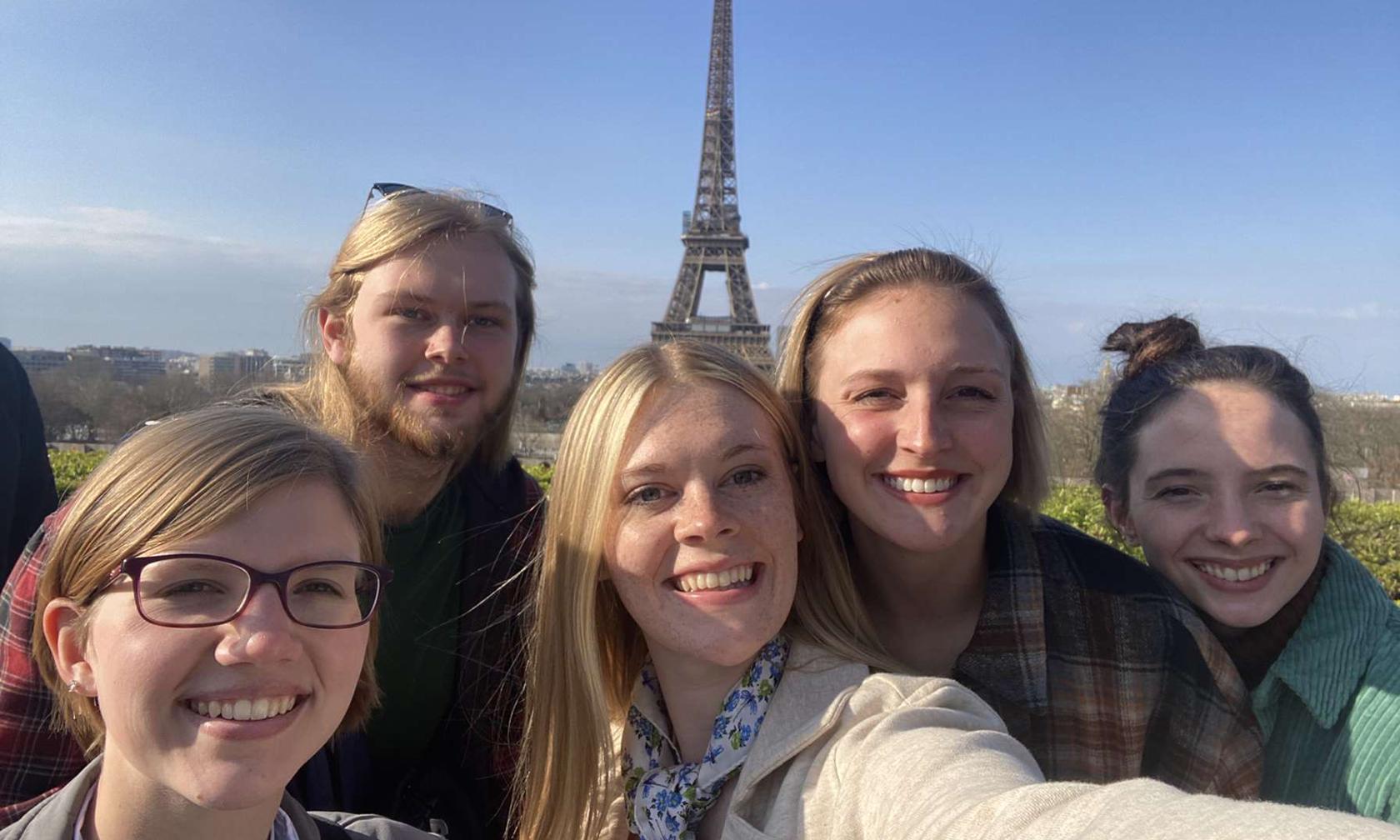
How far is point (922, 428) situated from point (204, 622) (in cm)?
151

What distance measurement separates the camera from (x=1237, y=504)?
7.95 ft

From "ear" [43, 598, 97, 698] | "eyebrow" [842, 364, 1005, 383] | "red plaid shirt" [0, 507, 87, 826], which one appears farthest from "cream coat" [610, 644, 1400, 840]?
"red plaid shirt" [0, 507, 87, 826]

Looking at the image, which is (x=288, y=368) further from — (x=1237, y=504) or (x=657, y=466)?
(x=1237, y=504)

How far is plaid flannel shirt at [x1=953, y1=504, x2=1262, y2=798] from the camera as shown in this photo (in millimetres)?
2262

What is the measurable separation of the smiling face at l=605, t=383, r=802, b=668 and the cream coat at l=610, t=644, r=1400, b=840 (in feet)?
0.59

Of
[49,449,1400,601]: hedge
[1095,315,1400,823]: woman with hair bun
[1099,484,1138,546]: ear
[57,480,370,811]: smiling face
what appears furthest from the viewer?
[49,449,1400,601]: hedge

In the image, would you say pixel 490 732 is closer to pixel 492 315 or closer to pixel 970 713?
pixel 492 315

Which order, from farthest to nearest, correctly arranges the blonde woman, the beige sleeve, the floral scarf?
the floral scarf, the blonde woman, the beige sleeve

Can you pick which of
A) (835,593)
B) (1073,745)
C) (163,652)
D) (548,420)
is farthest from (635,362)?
(548,420)

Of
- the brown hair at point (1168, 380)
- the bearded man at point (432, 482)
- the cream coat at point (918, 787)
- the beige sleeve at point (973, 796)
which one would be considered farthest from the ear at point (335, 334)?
the brown hair at point (1168, 380)

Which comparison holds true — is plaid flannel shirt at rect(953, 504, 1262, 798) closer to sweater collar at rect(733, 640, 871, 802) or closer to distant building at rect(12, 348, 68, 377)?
sweater collar at rect(733, 640, 871, 802)

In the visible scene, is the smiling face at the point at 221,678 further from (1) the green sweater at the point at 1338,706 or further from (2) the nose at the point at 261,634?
(1) the green sweater at the point at 1338,706

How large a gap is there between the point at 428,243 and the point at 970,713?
2166mm

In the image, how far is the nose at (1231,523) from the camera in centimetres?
239
